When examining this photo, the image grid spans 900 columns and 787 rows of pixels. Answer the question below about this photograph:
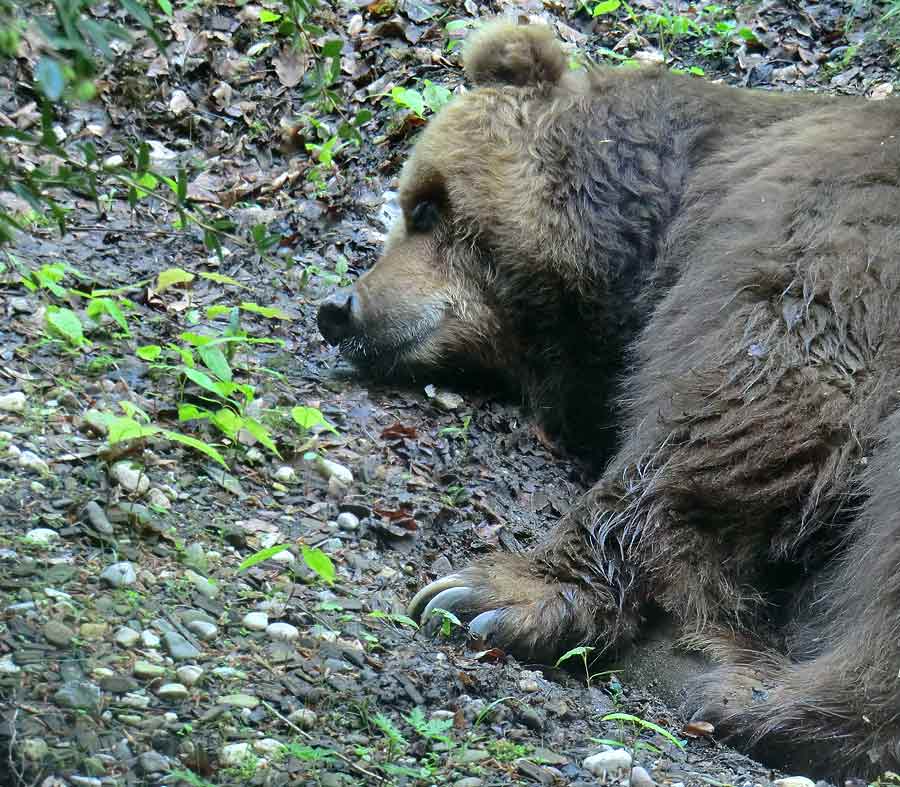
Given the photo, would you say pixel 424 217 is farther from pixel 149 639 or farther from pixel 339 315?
pixel 149 639

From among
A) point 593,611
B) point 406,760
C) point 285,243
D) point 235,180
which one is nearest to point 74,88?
point 406,760

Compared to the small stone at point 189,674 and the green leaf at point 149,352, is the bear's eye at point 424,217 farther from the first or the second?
the small stone at point 189,674

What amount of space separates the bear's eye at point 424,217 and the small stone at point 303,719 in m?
3.04

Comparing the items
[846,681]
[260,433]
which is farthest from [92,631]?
[846,681]

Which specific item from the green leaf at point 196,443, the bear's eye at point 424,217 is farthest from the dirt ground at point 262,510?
the bear's eye at point 424,217


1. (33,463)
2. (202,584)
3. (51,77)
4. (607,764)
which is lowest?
(607,764)

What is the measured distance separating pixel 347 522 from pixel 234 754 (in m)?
1.56

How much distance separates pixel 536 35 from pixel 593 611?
2.93 meters

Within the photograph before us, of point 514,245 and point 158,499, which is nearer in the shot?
point 158,499

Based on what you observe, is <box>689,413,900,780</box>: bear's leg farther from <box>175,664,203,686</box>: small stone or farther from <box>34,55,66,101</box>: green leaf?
<box>34,55,66,101</box>: green leaf

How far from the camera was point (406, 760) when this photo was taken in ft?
9.52

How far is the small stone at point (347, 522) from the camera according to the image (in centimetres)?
421

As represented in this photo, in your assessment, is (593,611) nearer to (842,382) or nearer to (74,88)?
(842,382)

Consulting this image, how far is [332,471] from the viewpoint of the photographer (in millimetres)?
4500
